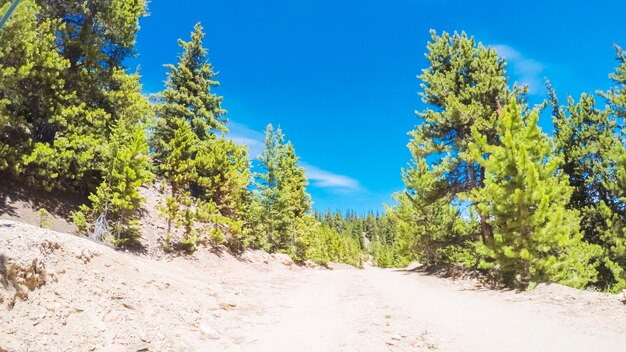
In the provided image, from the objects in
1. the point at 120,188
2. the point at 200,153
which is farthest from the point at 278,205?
the point at 120,188

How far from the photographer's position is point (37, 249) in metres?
6.69

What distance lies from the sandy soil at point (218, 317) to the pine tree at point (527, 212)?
1553mm

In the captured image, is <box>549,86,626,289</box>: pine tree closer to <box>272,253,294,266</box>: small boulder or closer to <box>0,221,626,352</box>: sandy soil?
<box>0,221,626,352</box>: sandy soil

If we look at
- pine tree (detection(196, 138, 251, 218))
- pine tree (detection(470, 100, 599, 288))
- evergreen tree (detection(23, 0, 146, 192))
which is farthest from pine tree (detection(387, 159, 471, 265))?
evergreen tree (detection(23, 0, 146, 192))

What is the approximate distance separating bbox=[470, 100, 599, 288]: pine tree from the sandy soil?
61.2 inches

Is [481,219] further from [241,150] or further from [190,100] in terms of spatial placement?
[190,100]

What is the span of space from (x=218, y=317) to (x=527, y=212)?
36.7ft

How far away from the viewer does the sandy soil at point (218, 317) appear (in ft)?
18.4

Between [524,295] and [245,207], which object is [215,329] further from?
[245,207]

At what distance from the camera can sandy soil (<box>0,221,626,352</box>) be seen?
5.61 m

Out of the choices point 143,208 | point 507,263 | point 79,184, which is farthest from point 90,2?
point 507,263

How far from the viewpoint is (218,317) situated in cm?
866

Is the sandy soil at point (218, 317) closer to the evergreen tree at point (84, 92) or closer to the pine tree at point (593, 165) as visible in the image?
the evergreen tree at point (84, 92)

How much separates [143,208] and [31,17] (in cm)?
1141
